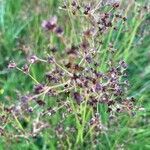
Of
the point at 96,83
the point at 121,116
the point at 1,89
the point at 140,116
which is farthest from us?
the point at 1,89

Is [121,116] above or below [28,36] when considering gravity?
below

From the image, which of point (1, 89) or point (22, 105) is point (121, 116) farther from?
point (1, 89)

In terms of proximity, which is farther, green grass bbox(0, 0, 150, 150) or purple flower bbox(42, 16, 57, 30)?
green grass bbox(0, 0, 150, 150)

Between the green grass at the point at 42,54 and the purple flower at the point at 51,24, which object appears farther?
the green grass at the point at 42,54

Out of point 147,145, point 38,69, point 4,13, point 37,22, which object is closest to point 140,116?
point 147,145

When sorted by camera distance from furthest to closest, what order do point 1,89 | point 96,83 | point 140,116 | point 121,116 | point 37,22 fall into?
point 37,22 → point 1,89 → point 140,116 → point 121,116 → point 96,83

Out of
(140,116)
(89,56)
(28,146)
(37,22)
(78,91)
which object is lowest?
(28,146)

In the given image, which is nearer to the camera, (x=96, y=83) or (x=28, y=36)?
(x=96, y=83)

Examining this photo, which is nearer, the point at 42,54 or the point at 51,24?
the point at 51,24
